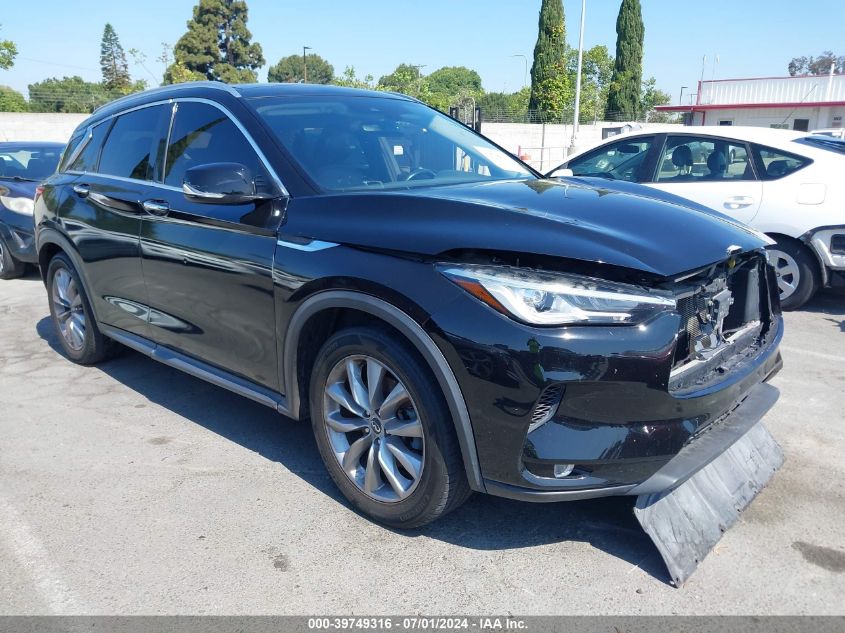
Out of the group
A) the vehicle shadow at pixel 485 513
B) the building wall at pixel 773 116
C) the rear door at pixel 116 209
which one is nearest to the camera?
the vehicle shadow at pixel 485 513

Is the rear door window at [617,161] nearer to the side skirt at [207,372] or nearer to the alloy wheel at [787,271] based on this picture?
the alloy wheel at [787,271]

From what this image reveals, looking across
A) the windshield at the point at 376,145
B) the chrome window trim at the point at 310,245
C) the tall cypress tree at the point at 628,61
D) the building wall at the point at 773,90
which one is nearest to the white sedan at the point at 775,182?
the windshield at the point at 376,145

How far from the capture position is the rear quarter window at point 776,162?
6184 millimetres

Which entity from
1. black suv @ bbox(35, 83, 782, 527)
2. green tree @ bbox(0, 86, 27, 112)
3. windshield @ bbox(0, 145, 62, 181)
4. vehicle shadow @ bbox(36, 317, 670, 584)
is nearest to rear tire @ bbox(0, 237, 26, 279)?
windshield @ bbox(0, 145, 62, 181)

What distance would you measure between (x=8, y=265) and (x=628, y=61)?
47946mm

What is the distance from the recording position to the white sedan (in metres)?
5.99

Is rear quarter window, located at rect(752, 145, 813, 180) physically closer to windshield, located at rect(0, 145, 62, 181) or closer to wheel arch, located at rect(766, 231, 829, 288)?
wheel arch, located at rect(766, 231, 829, 288)

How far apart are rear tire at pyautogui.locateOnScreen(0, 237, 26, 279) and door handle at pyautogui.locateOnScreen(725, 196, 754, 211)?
8118 millimetres

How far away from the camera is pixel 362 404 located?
289 cm

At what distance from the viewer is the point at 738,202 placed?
6.34m

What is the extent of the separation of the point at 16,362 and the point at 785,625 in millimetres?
5425

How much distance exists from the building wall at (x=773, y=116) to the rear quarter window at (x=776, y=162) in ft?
108

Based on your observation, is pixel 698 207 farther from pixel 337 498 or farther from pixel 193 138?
pixel 193 138

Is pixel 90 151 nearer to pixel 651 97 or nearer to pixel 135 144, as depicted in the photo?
pixel 135 144
